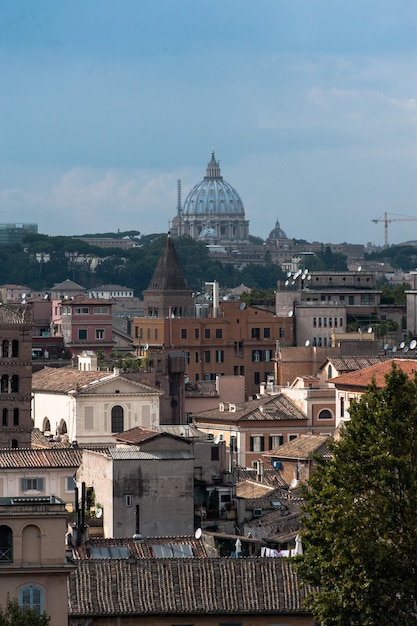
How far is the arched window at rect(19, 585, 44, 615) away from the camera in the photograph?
39469 millimetres

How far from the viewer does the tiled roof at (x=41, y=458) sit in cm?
5956

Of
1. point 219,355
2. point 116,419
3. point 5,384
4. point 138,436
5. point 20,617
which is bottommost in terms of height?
point 20,617

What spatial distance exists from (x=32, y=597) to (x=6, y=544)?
2.85 feet

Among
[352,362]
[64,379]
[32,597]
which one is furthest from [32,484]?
[352,362]

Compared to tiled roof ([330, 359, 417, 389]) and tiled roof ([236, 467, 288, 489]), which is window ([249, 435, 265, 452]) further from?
tiled roof ([236, 467, 288, 489])

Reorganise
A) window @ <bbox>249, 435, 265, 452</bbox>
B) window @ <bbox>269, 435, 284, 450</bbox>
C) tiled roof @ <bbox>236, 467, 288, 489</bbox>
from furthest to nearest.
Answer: window @ <bbox>269, 435, 284, 450</bbox>
window @ <bbox>249, 435, 265, 452</bbox>
tiled roof @ <bbox>236, 467, 288, 489</bbox>

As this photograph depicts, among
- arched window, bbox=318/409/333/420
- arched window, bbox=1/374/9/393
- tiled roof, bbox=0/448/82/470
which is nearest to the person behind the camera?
tiled roof, bbox=0/448/82/470

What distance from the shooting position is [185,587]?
1656 inches

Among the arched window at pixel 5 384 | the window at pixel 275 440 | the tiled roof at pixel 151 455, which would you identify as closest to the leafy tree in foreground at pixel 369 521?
the tiled roof at pixel 151 455

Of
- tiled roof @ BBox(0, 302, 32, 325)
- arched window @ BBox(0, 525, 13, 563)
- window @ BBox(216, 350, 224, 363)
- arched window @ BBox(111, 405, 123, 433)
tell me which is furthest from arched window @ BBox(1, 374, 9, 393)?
window @ BBox(216, 350, 224, 363)

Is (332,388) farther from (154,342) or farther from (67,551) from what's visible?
(67,551)

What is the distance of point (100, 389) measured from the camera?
81875mm

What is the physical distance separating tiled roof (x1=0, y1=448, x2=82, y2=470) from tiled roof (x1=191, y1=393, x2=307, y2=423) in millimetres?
23201

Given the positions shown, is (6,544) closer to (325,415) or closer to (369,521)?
(369,521)
